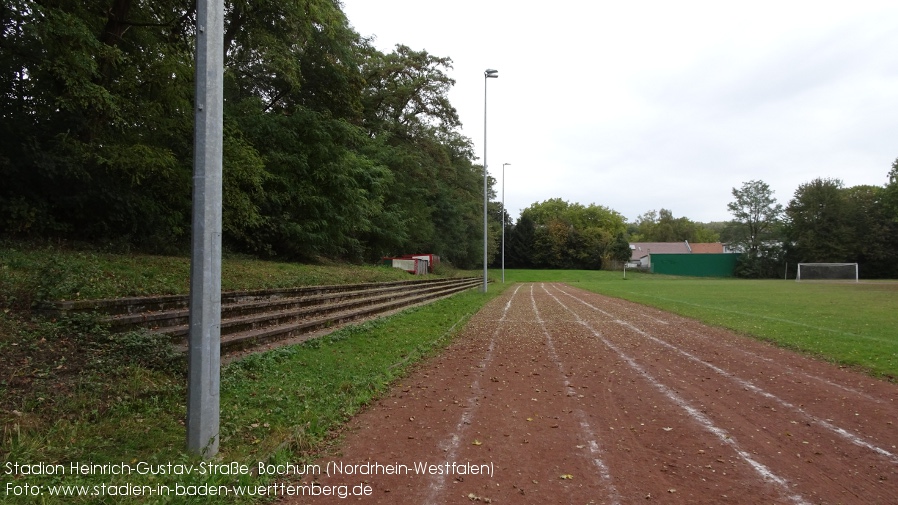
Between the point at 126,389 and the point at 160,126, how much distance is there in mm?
8574

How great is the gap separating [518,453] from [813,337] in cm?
1049

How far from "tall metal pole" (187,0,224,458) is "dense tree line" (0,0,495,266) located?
6.10 m

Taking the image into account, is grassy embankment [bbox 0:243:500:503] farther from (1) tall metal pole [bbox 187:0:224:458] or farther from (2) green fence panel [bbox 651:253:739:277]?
(2) green fence panel [bbox 651:253:739:277]

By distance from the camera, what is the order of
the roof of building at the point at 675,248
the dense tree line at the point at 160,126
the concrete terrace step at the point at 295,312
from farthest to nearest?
the roof of building at the point at 675,248 → the dense tree line at the point at 160,126 → the concrete terrace step at the point at 295,312

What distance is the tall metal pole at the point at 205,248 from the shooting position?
406 centimetres

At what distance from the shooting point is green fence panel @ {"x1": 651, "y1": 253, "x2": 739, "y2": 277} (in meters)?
74.2

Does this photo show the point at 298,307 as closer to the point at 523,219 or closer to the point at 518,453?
the point at 518,453

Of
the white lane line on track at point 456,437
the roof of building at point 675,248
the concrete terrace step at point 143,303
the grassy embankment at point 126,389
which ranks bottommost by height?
the white lane line on track at point 456,437

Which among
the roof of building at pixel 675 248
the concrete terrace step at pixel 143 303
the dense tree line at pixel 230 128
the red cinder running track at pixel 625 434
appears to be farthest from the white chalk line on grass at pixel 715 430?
the roof of building at pixel 675 248

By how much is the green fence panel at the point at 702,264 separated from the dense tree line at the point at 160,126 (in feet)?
203

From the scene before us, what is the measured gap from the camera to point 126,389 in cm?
534

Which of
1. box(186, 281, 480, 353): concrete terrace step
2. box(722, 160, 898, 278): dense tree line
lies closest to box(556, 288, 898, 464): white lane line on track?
box(186, 281, 480, 353): concrete terrace step

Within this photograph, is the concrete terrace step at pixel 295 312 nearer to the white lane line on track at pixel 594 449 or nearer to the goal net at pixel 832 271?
the white lane line on track at pixel 594 449

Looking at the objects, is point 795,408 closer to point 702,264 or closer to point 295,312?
point 295,312
